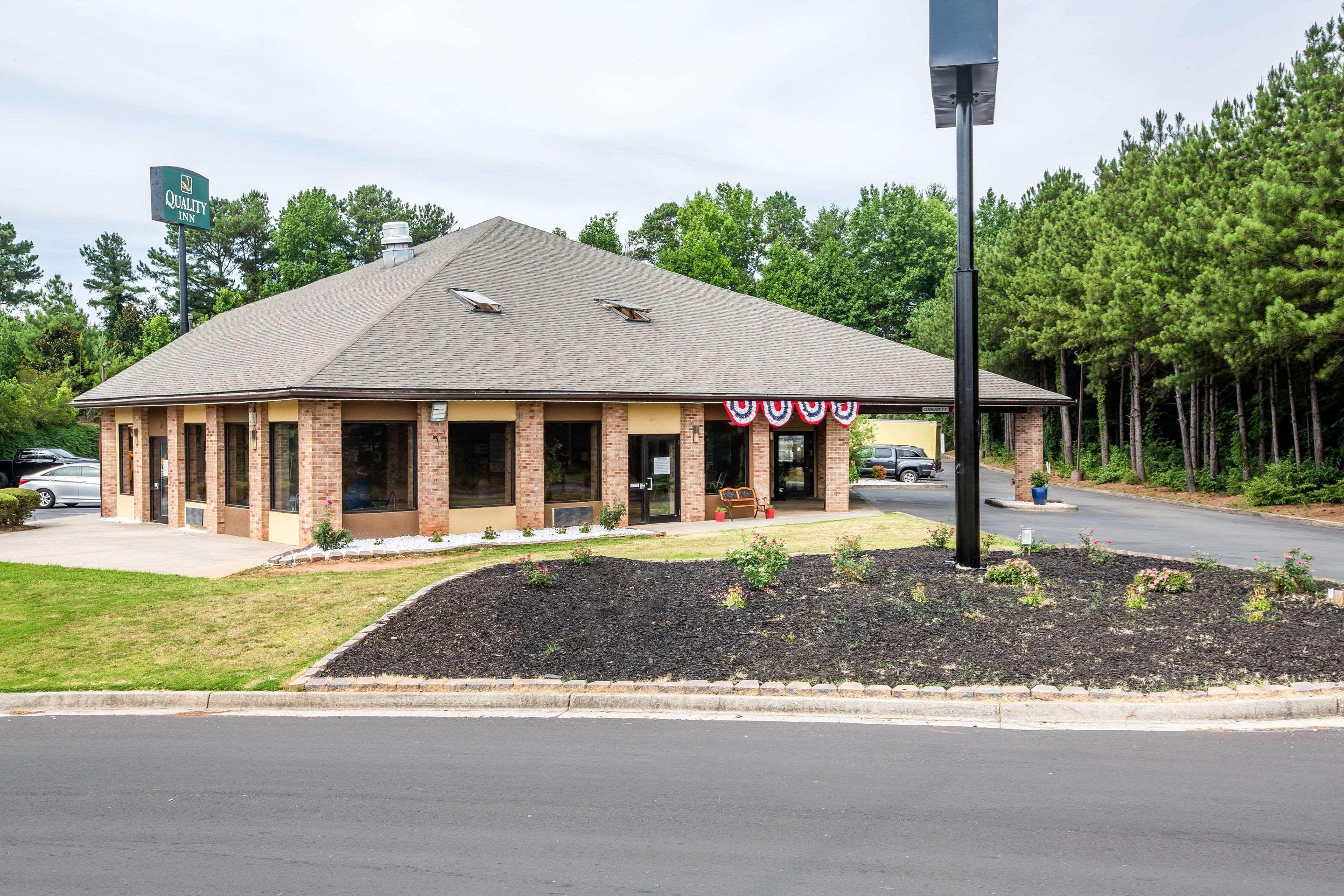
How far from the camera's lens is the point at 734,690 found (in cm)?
804

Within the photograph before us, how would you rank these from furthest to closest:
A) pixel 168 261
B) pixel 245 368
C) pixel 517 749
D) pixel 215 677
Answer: pixel 168 261, pixel 245 368, pixel 215 677, pixel 517 749

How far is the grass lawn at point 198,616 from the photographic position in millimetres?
9070

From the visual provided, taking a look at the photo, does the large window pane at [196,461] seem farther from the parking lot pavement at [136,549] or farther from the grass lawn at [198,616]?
the grass lawn at [198,616]

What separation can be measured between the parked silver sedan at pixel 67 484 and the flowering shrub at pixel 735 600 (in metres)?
29.1

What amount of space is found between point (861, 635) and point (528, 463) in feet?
41.5

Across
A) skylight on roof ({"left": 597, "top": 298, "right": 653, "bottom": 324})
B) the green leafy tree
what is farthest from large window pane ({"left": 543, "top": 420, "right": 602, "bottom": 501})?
the green leafy tree

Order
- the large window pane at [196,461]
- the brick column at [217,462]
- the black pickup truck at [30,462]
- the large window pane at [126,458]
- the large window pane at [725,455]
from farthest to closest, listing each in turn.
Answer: the black pickup truck at [30,462] → the large window pane at [126,458] → the large window pane at [725,455] → the large window pane at [196,461] → the brick column at [217,462]

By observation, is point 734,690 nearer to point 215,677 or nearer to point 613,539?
point 215,677

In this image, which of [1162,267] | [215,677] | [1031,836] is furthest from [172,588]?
[1162,267]

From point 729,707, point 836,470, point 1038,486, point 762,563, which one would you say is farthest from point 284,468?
point 1038,486

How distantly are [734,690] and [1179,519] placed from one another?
21.3 m

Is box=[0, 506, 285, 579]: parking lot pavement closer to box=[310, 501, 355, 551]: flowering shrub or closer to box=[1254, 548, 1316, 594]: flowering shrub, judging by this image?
box=[310, 501, 355, 551]: flowering shrub

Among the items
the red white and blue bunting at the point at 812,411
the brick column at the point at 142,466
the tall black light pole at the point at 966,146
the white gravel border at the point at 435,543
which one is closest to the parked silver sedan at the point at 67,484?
the brick column at the point at 142,466

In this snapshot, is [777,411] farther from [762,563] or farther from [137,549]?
[137,549]
